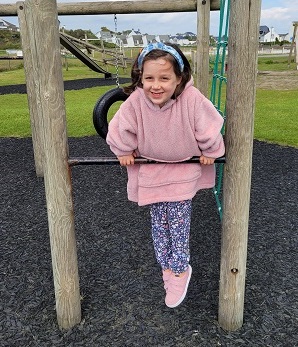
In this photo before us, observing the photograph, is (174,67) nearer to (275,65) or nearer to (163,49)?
(163,49)

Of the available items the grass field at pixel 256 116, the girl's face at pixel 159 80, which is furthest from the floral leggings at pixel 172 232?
the grass field at pixel 256 116

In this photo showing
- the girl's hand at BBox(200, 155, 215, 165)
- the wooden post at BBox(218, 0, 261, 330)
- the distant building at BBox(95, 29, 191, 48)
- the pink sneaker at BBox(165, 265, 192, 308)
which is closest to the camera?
the wooden post at BBox(218, 0, 261, 330)

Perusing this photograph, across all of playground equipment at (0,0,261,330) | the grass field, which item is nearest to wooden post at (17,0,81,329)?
playground equipment at (0,0,261,330)

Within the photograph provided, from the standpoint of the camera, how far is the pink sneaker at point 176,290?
217 centimetres

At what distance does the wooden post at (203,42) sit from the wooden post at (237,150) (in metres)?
2.12

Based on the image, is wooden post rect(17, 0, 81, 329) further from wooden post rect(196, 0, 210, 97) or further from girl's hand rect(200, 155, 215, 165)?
wooden post rect(196, 0, 210, 97)

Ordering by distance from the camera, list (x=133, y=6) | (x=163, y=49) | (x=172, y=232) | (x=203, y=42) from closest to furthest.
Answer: (x=163, y=49) < (x=172, y=232) < (x=133, y=6) < (x=203, y=42)

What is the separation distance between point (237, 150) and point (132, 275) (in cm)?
122

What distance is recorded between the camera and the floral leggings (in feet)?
6.75

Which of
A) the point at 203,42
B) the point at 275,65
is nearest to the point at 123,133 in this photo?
the point at 203,42

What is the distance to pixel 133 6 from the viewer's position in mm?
3611

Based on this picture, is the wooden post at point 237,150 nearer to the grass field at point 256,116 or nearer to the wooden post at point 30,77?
the wooden post at point 30,77

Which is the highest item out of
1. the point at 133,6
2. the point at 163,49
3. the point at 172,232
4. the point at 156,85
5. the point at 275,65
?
the point at 133,6

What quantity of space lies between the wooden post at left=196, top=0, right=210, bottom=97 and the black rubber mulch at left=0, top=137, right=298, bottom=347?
111cm
